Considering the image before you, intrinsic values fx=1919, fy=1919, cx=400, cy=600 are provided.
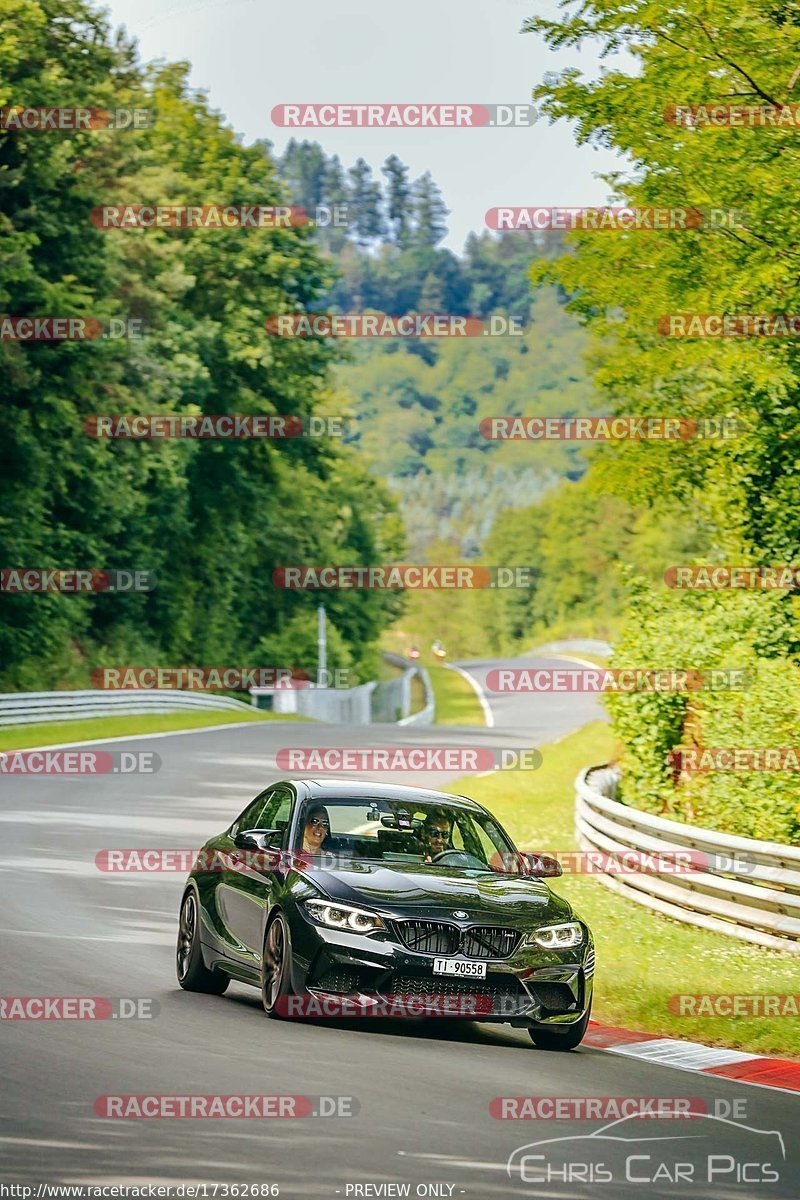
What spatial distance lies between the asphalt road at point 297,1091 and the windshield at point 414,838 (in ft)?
3.22

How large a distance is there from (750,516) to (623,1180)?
20.0m

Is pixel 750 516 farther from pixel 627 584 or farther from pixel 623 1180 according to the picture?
pixel 623 1180

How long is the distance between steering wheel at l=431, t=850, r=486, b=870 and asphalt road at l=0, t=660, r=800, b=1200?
98 centimetres

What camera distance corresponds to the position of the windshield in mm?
11367

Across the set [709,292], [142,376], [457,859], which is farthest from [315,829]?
[142,376]

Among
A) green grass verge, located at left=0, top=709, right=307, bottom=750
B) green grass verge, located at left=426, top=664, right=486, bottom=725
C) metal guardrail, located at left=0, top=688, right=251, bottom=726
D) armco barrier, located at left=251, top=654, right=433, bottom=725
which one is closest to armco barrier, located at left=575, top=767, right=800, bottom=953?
green grass verge, located at left=0, top=709, right=307, bottom=750

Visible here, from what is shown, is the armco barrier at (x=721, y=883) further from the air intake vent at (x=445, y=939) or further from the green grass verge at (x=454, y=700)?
the green grass verge at (x=454, y=700)

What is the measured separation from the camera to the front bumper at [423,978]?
10.3 m

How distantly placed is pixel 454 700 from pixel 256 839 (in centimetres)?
8198

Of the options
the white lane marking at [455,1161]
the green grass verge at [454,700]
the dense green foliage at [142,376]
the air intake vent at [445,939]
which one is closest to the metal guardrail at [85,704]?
the dense green foliage at [142,376]

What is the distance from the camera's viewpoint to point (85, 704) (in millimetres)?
45125

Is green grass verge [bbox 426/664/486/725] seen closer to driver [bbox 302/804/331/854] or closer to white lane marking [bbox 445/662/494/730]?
white lane marking [bbox 445/662/494/730]

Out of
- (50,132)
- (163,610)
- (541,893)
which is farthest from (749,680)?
(163,610)

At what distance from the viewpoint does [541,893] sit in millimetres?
11125
